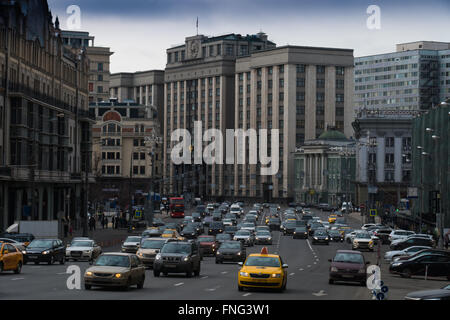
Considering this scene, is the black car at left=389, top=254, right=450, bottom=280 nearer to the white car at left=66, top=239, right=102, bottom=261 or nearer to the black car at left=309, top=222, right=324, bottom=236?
the white car at left=66, top=239, right=102, bottom=261

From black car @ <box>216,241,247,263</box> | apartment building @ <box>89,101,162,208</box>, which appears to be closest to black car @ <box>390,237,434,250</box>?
black car @ <box>216,241,247,263</box>

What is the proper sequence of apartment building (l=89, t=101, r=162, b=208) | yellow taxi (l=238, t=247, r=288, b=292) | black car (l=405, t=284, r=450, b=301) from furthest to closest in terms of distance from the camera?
apartment building (l=89, t=101, r=162, b=208) < yellow taxi (l=238, t=247, r=288, b=292) < black car (l=405, t=284, r=450, b=301)

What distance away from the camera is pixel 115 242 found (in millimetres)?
74438

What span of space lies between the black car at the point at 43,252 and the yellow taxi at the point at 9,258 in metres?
7.81

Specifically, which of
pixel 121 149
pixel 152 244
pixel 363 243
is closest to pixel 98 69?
pixel 121 149

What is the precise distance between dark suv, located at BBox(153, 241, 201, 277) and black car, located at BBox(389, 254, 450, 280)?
12435 mm

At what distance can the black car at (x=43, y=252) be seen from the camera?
47562mm

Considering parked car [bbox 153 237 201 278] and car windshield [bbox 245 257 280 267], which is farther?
parked car [bbox 153 237 201 278]

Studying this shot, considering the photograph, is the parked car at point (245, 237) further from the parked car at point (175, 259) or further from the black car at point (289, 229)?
the parked car at point (175, 259)

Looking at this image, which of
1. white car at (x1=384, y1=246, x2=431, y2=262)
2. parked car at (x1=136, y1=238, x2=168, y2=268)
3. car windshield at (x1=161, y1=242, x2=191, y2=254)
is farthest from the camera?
white car at (x1=384, y1=246, x2=431, y2=262)

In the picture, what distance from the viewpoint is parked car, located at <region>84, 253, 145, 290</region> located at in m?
30.2

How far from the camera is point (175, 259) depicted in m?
38.7

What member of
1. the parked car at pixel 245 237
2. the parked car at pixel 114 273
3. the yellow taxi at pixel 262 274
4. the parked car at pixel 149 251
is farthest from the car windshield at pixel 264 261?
the parked car at pixel 245 237

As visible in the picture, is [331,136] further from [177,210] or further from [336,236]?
[336,236]
